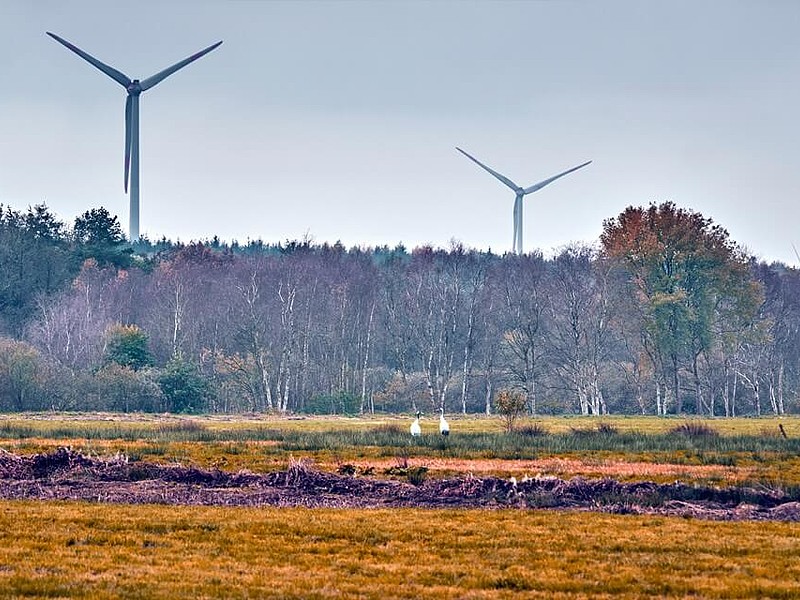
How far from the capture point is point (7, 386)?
70.9 meters

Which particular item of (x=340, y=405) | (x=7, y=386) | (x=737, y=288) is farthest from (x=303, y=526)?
(x=737, y=288)

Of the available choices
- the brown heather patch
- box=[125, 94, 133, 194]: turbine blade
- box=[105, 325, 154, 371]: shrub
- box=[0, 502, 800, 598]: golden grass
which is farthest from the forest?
box=[0, 502, 800, 598]: golden grass

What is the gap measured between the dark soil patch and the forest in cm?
4390

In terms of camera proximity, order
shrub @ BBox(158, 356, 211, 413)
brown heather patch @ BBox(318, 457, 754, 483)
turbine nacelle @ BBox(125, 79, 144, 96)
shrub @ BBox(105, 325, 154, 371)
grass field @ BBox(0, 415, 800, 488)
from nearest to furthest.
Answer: brown heather patch @ BBox(318, 457, 754, 483) < grass field @ BBox(0, 415, 800, 488) < shrub @ BBox(158, 356, 211, 413) < shrub @ BBox(105, 325, 154, 371) < turbine nacelle @ BBox(125, 79, 144, 96)

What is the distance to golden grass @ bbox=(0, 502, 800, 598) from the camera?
1719 cm

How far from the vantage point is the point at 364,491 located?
27781 mm

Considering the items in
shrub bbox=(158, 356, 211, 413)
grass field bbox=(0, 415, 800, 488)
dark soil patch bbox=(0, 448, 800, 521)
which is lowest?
dark soil patch bbox=(0, 448, 800, 521)

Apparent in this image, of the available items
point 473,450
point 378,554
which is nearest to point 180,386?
point 473,450

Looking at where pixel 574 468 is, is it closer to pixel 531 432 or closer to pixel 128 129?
pixel 531 432

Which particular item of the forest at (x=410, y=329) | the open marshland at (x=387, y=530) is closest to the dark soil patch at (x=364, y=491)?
the open marshland at (x=387, y=530)

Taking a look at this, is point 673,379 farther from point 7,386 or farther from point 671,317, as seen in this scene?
point 7,386

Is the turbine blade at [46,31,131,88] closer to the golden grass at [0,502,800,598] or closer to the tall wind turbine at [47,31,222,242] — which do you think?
the tall wind turbine at [47,31,222,242]

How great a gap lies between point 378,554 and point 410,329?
80.1 metres

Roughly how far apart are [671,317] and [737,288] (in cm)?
543
